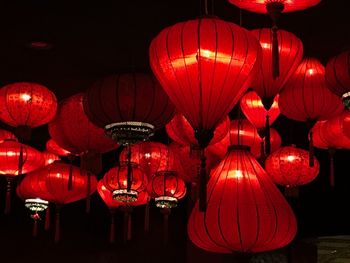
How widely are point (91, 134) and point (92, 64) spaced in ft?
5.12

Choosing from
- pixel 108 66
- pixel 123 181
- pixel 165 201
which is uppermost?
pixel 108 66

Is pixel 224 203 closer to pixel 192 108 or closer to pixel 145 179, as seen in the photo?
pixel 192 108

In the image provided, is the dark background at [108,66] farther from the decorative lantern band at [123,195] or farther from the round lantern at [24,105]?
the decorative lantern band at [123,195]

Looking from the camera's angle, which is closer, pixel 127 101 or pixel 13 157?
pixel 127 101

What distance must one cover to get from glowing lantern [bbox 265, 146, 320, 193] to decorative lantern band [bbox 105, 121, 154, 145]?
5.40ft

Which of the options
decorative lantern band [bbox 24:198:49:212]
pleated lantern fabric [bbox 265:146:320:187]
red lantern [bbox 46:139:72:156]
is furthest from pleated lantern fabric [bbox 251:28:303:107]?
decorative lantern band [bbox 24:198:49:212]

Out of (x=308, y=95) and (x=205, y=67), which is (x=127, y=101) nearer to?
(x=205, y=67)

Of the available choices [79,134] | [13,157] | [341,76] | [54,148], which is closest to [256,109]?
[341,76]

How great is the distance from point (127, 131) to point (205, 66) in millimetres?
992

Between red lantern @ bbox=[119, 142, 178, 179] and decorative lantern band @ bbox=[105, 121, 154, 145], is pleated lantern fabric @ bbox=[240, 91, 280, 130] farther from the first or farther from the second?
red lantern @ bbox=[119, 142, 178, 179]

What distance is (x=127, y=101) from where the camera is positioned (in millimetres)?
4109

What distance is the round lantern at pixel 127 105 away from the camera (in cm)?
411

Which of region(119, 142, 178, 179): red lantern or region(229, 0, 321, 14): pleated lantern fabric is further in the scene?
region(119, 142, 178, 179): red lantern

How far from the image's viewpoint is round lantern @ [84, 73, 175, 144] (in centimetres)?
411
